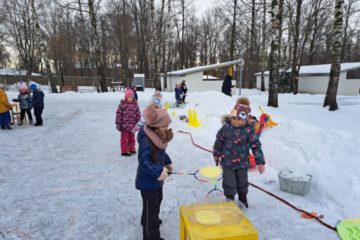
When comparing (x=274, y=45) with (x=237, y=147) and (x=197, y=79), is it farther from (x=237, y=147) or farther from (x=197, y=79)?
(x=197, y=79)

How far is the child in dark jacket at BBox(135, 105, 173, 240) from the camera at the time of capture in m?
2.66

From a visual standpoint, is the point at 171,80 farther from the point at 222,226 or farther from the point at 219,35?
the point at 222,226

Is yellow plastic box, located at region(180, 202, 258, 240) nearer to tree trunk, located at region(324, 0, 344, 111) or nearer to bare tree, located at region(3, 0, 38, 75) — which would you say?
tree trunk, located at region(324, 0, 344, 111)

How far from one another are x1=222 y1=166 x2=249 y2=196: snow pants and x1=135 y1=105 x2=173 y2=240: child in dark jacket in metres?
1.17

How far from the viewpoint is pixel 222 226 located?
7.71 feet

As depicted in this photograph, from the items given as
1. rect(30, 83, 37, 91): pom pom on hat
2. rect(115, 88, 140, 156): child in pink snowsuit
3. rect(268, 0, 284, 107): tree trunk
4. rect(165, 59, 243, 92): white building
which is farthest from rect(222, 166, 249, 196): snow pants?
rect(165, 59, 243, 92): white building

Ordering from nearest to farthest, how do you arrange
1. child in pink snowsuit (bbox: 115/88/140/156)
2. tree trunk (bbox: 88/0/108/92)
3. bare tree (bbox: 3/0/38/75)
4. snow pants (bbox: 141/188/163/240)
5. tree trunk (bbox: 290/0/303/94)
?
1. snow pants (bbox: 141/188/163/240)
2. child in pink snowsuit (bbox: 115/88/140/156)
3. tree trunk (bbox: 88/0/108/92)
4. tree trunk (bbox: 290/0/303/94)
5. bare tree (bbox: 3/0/38/75)

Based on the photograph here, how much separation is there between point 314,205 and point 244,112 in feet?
6.03

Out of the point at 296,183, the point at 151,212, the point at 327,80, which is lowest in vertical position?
the point at 296,183

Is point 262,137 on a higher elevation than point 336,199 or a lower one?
higher

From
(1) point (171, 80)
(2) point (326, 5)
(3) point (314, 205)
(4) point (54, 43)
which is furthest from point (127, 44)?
(3) point (314, 205)

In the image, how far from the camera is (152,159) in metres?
2.72

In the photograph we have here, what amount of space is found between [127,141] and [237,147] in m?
3.36

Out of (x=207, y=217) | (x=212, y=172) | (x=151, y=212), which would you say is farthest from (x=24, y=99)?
(x=207, y=217)
